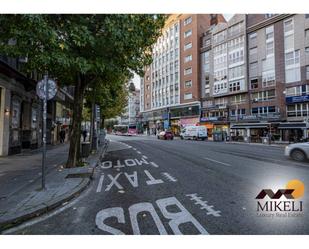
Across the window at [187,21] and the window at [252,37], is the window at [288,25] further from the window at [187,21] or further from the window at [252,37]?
the window at [187,21]

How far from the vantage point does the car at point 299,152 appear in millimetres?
10938

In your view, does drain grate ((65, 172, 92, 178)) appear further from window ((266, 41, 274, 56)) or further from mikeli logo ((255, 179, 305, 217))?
window ((266, 41, 274, 56))

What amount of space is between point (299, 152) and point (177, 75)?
50554 mm

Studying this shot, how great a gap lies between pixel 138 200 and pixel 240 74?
1659 inches

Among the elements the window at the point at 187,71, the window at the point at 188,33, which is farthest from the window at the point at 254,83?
the window at the point at 188,33

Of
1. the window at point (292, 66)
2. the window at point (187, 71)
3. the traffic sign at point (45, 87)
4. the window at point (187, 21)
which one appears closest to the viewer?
the traffic sign at point (45, 87)

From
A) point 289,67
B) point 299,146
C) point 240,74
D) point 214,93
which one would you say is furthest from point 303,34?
point 299,146

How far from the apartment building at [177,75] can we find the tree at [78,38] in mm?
44872

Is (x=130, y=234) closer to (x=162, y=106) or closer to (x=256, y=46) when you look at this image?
(x=256, y=46)

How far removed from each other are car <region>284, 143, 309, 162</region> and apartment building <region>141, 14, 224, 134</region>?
1586 inches

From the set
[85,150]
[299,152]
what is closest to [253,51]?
[299,152]

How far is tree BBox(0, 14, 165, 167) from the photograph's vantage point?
236 inches

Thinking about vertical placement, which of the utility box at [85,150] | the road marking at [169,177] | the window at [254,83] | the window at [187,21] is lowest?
the road marking at [169,177]

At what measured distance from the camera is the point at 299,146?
445 inches
